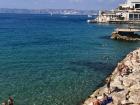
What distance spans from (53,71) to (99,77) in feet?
22.3

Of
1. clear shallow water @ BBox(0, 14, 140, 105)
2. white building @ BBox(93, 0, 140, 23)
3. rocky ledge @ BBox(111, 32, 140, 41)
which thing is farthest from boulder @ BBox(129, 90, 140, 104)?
white building @ BBox(93, 0, 140, 23)

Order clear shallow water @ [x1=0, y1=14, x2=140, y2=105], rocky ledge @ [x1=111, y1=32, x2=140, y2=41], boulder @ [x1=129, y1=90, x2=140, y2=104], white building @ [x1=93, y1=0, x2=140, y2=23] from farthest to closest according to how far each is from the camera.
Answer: white building @ [x1=93, y1=0, x2=140, y2=23]
rocky ledge @ [x1=111, y1=32, x2=140, y2=41]
clear shallow water @ [x1=0, y1=14, x2=140, y2=105]
boulder @ [x1=129, y1=90, x2=140, y2=104]

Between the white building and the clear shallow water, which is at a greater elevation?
the white building

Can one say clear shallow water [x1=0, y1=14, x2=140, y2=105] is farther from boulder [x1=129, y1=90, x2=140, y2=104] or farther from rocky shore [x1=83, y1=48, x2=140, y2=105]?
boulder [x1=129, y1=90, x2=140, y2=104]

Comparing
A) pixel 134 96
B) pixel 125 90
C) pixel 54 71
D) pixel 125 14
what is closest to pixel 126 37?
pixel 54 71

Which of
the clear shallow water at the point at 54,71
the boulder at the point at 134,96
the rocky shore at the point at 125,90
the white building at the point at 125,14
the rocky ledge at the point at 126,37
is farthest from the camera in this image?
the white building at the point at 125,14

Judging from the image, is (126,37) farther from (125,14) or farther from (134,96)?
(125,14)

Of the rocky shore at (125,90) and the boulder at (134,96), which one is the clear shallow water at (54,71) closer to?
the rocky shore at (125,90)

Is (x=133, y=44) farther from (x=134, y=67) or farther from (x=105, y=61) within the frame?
(x=134, y=67)

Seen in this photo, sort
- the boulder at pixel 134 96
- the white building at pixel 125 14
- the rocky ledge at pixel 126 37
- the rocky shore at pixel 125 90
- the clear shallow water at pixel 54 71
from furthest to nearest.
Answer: the white building at pixel 125 14, the rocky ledge at pixel 126 37, the clear shallow water at pixel 54 71, the rocky shore at pixel 125 90, the boulder at pixel 134 96

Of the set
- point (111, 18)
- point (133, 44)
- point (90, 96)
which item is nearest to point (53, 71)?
point (90, 96)

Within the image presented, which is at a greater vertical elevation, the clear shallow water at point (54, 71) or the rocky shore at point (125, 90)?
the rocky shore at point (125, 90)

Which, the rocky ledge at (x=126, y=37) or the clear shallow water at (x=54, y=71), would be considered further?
the rocky ledge at (x=126, y=37)

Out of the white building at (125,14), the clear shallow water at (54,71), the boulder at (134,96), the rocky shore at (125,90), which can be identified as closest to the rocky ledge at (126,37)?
the clear shallow water at (54,71)
